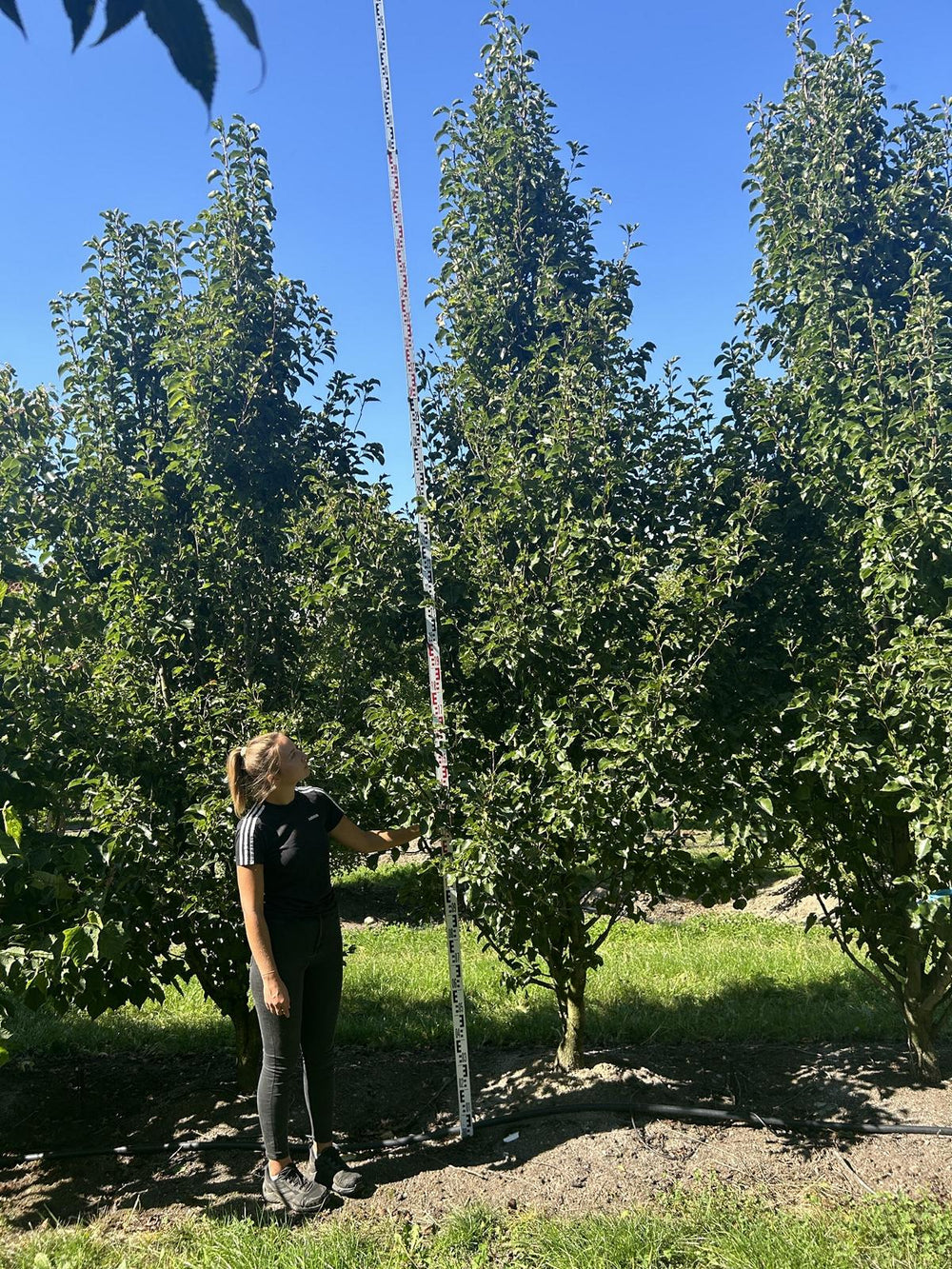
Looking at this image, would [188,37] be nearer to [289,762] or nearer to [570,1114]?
[289,762]

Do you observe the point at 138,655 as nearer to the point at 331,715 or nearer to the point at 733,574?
the point at 331,715

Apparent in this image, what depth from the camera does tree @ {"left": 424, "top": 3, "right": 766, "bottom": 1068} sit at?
343cm

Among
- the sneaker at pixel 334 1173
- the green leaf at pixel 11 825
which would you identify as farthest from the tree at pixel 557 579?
the green leaf at pixel 11 825

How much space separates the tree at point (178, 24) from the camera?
0.91 metres

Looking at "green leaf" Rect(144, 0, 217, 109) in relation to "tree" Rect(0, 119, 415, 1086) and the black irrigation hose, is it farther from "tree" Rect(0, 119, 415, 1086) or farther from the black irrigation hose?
the black irrigation hose

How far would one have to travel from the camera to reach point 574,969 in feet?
13.2

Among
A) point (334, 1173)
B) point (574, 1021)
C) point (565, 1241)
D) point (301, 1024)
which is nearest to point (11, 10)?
point (301, 1024)

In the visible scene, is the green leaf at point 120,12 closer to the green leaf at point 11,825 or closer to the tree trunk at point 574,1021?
the green leaf at point 11,825

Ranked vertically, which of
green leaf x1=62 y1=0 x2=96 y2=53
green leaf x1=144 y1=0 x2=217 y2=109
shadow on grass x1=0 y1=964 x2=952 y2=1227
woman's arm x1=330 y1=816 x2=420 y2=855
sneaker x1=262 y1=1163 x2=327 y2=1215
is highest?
green leaf x1=62 y1=0 x2=96 y2=53

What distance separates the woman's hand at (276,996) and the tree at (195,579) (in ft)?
1.76

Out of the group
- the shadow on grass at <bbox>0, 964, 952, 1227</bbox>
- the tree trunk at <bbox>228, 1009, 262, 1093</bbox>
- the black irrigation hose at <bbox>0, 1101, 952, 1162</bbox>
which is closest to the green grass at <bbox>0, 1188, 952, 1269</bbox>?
the shadow on grass at <bbox>0, 964, 952, 1227</bbox>

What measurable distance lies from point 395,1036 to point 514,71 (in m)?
5.28

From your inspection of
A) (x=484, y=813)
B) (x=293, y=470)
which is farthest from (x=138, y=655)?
(x=484, y=813)

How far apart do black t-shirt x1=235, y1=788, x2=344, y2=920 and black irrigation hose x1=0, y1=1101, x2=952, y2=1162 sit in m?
1.15
